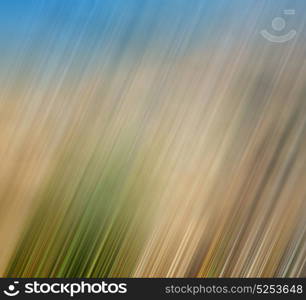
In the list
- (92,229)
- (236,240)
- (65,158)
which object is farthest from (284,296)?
(65,158)

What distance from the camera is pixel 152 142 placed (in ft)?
4.68

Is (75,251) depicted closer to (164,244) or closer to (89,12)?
(164,244)

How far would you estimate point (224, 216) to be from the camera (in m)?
1.42

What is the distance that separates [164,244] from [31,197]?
393 mm

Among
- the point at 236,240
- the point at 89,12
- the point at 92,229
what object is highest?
the point at 89,12

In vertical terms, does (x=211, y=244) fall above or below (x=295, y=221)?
below

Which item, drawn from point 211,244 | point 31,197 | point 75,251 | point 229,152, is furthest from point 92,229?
point 229,152

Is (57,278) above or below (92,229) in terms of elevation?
below

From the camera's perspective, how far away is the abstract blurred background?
142cm

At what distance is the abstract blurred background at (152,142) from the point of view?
1.42 meters

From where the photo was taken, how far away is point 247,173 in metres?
1.42

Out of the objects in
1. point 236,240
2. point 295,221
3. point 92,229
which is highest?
point 295,221

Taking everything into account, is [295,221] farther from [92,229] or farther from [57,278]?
[57,278]

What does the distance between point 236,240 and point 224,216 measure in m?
0.07
